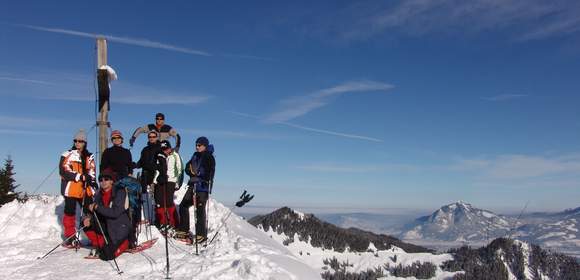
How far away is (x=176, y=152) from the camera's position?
37.9 ft

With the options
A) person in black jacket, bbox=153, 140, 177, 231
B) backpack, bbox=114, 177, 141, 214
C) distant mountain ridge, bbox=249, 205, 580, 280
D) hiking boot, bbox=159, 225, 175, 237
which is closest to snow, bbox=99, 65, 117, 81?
person in black jacket, bbox=153, 140, 177, 231

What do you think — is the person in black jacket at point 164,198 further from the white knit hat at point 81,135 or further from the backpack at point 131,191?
the white knit hat at point 81,135

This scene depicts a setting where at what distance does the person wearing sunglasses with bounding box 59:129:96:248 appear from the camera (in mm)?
9820

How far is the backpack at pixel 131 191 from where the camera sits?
31.0 feet

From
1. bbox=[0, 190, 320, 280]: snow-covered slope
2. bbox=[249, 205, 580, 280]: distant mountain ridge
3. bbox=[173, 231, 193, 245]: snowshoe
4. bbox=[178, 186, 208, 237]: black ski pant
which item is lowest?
bbox=[249, 205, 580, 280]: distant mountain ridge

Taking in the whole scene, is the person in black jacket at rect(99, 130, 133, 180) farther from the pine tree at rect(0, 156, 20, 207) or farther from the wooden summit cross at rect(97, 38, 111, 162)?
the pine tree at rect(0, 156, 20, 207)

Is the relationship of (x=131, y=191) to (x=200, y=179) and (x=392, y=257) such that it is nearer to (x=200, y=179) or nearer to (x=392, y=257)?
(x=200, y=179)

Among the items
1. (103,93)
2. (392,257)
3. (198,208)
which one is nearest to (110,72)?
(103,93)

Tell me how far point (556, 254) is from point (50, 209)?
934 inches

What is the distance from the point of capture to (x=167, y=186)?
11.1m

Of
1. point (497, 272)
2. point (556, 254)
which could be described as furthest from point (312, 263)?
point (556, 254)

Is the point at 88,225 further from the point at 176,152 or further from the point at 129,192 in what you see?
the point at 176,152

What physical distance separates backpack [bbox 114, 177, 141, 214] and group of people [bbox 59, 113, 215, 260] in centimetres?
6

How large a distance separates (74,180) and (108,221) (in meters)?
1.54
